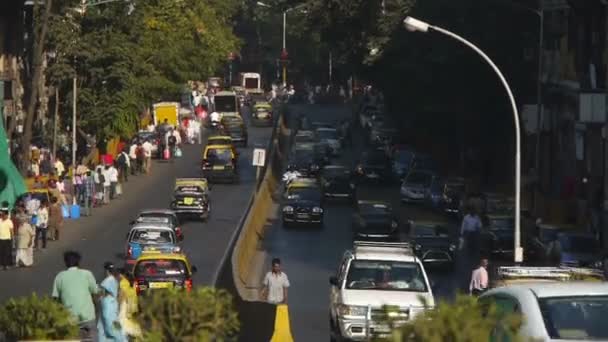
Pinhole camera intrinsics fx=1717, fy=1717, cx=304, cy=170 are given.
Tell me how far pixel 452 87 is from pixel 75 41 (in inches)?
606

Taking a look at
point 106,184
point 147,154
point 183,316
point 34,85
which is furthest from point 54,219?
point 183,316

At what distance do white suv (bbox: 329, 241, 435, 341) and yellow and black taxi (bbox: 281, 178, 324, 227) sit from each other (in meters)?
32.9

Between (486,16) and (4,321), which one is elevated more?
(486,16)

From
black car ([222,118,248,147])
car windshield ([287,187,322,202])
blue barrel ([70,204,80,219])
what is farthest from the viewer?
black car ([222,118,248,147])

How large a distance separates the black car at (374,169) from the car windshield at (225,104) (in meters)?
35.2

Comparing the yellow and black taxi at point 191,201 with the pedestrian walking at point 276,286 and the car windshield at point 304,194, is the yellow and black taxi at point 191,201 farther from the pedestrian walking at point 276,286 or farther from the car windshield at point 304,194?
the pedestrian walking at point 276,286

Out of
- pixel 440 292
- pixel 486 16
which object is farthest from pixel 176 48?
pixel 440 292

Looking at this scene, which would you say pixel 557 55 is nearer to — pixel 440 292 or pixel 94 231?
pixel 94 231

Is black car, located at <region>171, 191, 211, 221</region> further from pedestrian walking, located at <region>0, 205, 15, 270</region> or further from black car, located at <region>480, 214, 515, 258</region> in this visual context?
pedestrian walking, located at <region>0, 205, 15, 270</region>

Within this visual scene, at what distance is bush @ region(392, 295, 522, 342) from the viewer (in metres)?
9.66

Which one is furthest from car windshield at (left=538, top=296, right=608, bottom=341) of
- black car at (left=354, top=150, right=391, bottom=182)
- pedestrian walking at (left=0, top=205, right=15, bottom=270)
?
black car at (left=354, top=150, right=391, bottom=182)

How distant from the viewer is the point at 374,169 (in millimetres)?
80500

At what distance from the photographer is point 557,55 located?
66.7 meters

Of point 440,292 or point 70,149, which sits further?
point 70,149
